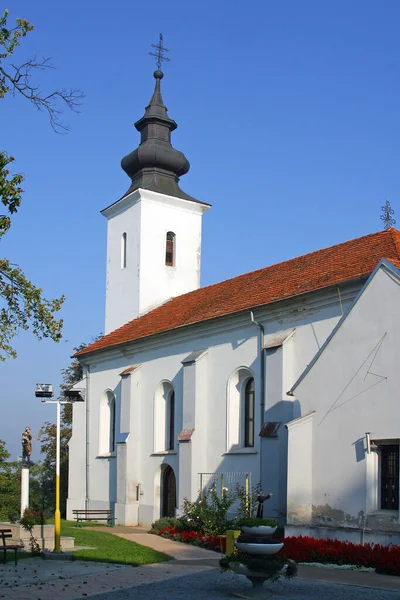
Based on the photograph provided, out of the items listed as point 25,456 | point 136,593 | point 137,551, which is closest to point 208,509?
point 137,551

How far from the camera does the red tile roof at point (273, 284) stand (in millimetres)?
21016

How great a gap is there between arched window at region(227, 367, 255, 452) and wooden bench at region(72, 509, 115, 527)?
7.34 metres

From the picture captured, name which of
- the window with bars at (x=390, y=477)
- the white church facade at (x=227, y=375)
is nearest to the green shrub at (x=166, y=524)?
the white church facade at (x=227, y=375)

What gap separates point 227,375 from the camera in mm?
24188

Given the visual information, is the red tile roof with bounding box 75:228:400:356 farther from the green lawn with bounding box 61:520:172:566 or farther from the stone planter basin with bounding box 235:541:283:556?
the stone planter basin with bounding box 235:541:283:556

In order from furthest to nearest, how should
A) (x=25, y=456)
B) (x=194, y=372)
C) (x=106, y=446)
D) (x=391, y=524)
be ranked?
(x=106, y=446), (x=194, y=372), (x=25, y=456), (x=391, y=524)

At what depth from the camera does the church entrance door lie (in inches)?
1064

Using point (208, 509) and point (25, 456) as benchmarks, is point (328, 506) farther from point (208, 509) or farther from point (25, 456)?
point (25, 456)

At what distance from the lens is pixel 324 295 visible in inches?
810

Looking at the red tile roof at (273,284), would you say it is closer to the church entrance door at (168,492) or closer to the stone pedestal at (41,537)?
the church entrance door at (168,492)

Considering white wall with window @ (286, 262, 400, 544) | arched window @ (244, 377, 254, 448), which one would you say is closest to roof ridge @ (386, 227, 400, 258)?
white wall with window @ (286, 262, 400, 544)

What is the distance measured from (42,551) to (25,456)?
128 inches

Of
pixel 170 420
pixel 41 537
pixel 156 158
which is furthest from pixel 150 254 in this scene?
pixel 41 537

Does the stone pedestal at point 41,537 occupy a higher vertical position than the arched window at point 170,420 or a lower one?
lower
